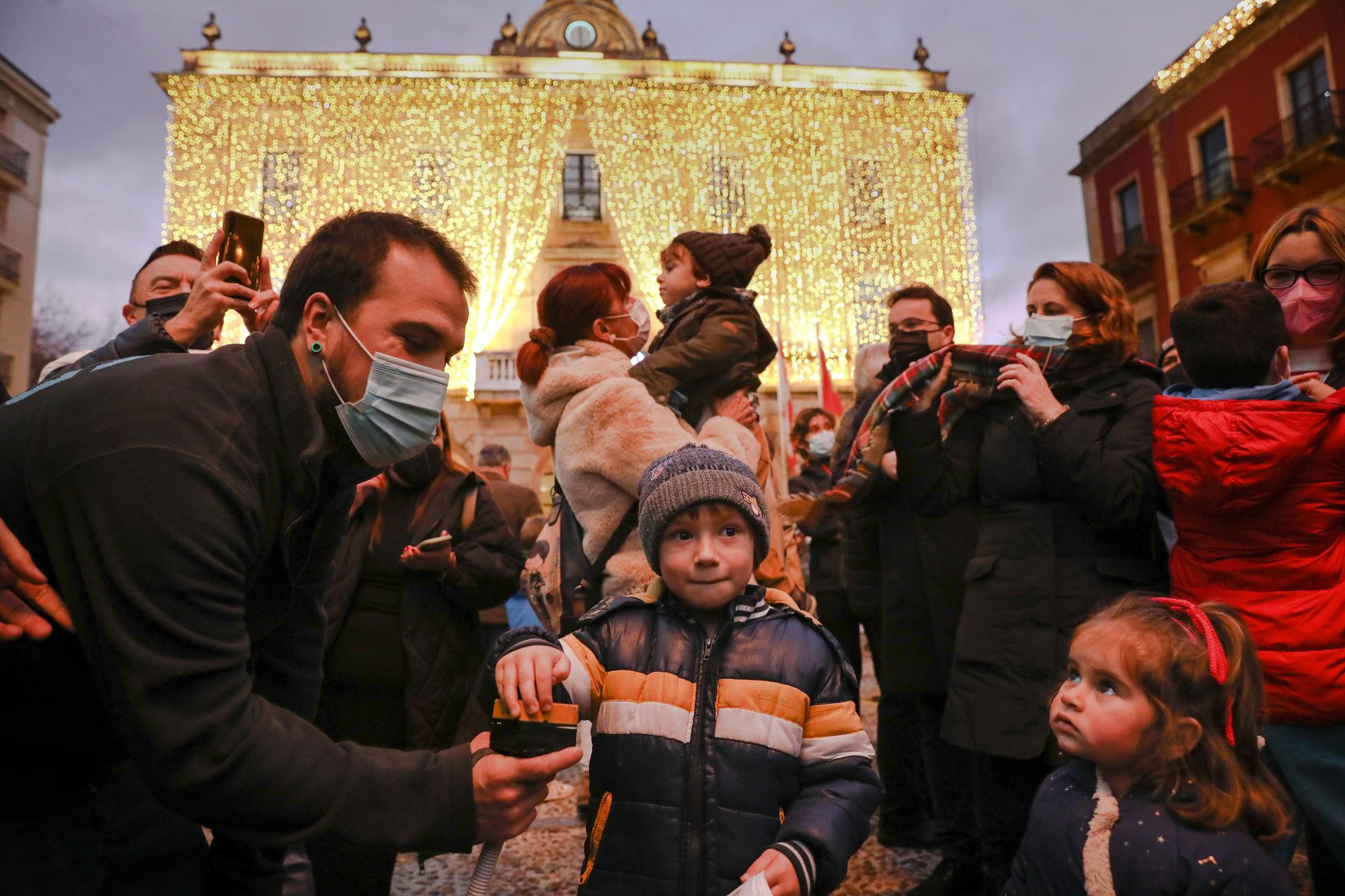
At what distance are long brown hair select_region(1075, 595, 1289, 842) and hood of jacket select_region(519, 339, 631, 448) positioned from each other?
5.39 ft

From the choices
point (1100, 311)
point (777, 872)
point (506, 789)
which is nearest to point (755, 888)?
point (777, 872)

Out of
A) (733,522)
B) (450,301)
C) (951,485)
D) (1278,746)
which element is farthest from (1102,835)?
(450,301)

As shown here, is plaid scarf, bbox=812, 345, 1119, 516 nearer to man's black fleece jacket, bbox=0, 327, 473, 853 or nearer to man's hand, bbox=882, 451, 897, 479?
man's hand, bbox=882, 451, 897, 479

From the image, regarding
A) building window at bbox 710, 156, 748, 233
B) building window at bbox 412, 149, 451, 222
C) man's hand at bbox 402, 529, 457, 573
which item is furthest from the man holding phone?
building window at bbox 710, 156, 748, 233

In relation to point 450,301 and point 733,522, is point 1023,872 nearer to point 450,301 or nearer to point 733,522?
point 733,522

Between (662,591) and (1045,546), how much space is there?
1.28 metres

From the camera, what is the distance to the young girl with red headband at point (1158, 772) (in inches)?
65.4

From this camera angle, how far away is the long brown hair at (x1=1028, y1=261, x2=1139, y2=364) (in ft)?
9.21

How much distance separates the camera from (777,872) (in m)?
1.64

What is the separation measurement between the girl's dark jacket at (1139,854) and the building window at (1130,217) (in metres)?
21.9

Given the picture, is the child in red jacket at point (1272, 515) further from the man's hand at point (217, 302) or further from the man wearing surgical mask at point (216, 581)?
the man's hand at point (217, 302)

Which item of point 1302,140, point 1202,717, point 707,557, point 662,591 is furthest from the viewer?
point 1302,140

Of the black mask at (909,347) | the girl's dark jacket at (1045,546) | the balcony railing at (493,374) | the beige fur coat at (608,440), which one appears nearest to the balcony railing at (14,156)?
the balcony railing at (493,374)

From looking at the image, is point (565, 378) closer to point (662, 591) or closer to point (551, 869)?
point (662, 591)
